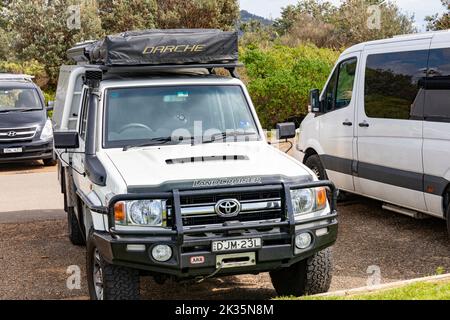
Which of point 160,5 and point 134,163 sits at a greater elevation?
point 160,5

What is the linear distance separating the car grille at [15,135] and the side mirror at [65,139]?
932 cm

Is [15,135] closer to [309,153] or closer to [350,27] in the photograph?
[309,153]

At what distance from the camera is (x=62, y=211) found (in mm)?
10961

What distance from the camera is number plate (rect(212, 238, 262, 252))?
5.38m

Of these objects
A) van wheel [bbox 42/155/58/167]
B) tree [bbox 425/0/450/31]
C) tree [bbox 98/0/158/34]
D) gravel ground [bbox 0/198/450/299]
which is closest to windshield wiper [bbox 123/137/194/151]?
gravel ground [bbox 0/198/450/299]

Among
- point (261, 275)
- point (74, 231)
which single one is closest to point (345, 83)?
point (261, 275)

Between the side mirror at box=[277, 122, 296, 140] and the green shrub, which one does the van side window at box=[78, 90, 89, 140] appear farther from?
the green shrub

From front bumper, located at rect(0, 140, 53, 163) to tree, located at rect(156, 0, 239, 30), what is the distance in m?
16.0

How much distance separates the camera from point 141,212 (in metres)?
5.41

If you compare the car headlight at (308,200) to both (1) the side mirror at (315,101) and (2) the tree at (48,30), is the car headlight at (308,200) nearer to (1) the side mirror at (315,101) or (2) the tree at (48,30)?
(1) the side mirror at (315,101)

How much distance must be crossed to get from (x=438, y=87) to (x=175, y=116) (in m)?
3.07
